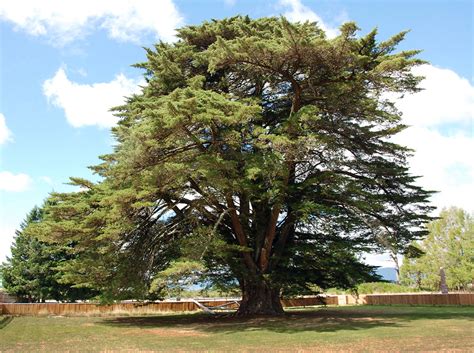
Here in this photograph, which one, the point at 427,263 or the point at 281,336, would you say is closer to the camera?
the point at 281,336

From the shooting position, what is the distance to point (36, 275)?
3706 cm

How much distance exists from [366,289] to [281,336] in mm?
36374

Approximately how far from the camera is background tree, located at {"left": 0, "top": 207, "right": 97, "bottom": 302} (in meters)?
36.6

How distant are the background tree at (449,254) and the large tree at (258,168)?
71.0ft

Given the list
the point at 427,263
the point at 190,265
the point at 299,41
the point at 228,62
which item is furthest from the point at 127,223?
the point at 427,263

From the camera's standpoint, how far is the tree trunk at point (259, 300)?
22359 millimetres

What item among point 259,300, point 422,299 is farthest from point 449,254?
point 259,300

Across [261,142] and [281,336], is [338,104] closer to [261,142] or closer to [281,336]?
[261,142]

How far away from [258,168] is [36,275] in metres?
27.8

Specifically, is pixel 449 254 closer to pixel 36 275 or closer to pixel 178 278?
pixel 178 278

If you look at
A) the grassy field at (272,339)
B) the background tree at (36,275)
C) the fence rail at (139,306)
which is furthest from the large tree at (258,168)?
the background tree at (36,275)

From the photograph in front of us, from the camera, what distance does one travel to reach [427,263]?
43.1 meters

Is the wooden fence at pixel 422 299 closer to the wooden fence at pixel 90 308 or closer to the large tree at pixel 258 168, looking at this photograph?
the wooden fence at pixel 90 308

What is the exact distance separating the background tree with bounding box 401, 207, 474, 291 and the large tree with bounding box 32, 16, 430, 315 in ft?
71.0
